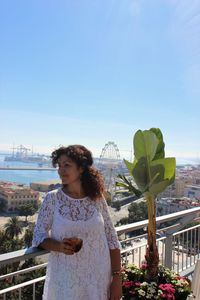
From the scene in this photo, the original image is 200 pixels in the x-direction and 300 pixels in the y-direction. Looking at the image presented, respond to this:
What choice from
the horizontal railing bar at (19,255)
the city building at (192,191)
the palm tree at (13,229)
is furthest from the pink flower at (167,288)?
the city building at (192,191)

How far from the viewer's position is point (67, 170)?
1.32 meters

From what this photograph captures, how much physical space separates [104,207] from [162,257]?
149cm

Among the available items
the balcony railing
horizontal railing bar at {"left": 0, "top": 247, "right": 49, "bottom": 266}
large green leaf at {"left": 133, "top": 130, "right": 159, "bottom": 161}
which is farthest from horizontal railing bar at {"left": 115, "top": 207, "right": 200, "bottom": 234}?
horizontal railing bar at {"left": 0, "top": 247, "right": 49, "bottom": 266}

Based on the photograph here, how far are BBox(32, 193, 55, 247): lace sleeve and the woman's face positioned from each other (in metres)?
0.11

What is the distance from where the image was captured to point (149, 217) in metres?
2.03

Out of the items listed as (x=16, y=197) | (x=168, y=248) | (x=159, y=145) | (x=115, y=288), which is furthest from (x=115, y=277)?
(x=16, y=197)

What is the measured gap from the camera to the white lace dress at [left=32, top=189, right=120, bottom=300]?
1227mm

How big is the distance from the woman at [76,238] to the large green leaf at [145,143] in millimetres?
726

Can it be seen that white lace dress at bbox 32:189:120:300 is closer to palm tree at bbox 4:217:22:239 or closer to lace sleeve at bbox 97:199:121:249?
lace sleeve at bbox 97:199:121:249

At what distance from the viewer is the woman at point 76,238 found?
48.2 inches

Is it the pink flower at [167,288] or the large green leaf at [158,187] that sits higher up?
the large green leaf at [158,187]

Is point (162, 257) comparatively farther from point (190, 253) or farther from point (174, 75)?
point (174, 75)

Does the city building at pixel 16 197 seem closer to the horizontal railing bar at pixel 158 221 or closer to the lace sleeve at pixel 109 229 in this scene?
the horizontal railing bar at pixel 158 221

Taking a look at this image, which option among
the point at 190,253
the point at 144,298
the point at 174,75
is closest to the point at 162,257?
the point at 190,253
